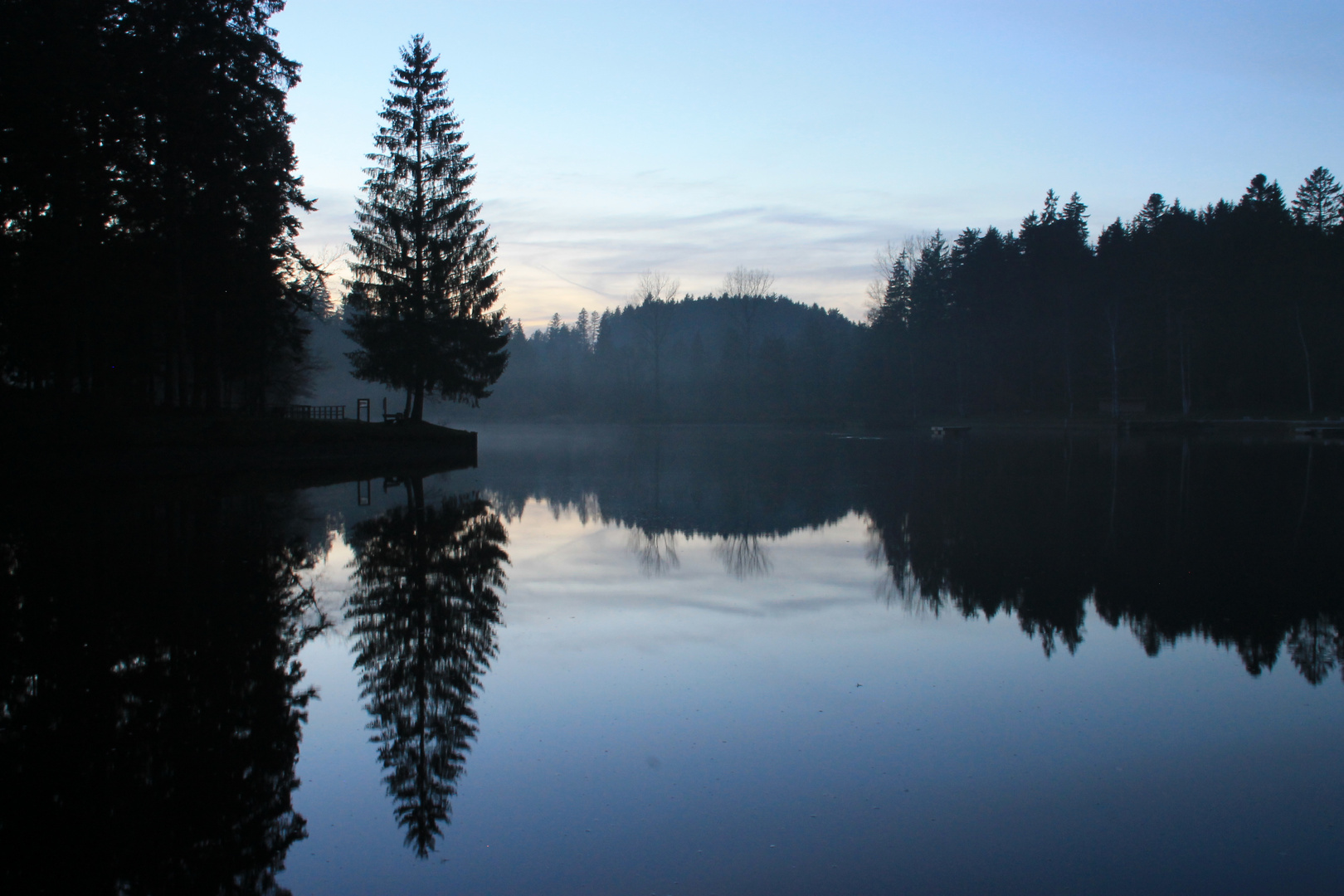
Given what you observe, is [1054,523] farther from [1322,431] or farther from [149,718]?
[1322,431]

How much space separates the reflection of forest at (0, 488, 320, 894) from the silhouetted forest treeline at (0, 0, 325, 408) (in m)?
17.8

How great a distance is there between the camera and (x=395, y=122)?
37.5m

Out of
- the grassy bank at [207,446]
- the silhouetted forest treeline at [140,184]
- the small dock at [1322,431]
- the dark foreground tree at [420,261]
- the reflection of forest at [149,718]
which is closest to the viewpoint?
the reflection of forest at [149,718]

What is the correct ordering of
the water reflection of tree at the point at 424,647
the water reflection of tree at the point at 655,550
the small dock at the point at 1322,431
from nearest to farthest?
the water reflection of tree at the point at 424,647, the water reflection of tree at the point at 655,550, the small dock at the point at 1322,431

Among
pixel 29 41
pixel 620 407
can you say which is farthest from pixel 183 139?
pixel 620 407

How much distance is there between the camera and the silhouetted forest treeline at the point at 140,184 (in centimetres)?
2316

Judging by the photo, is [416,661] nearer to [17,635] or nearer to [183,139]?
[17,635]

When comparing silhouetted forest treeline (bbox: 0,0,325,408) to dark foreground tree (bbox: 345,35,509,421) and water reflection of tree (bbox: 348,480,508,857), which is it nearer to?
dark foreground tree (bbox: 345,35,509,421)

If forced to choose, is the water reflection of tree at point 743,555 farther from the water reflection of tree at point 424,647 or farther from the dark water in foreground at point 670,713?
the water reflection of tree at point 424,647

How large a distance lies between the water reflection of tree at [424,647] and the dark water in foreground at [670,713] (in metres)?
0.04

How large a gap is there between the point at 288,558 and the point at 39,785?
6.72m

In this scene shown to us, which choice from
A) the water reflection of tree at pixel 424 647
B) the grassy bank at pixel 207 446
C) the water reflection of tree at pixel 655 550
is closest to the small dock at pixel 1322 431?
the grassy bank at pixel 207 446

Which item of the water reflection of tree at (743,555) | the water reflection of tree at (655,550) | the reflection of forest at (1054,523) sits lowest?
the water reflection of tree at (655,550)

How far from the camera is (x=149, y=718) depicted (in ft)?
17.8
